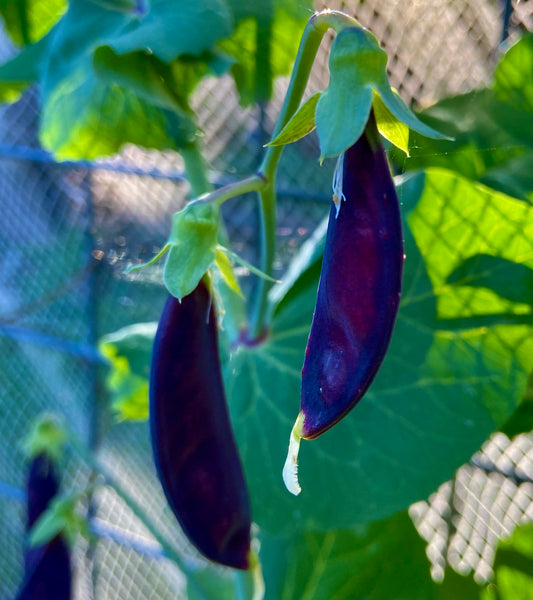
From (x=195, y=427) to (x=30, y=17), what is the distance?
0.42 m

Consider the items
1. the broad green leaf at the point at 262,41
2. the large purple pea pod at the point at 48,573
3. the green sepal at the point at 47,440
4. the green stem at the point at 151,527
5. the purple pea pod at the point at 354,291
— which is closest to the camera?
the purple pea pod at the point at 354,291

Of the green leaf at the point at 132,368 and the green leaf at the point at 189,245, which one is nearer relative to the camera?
the green leaf at the point at 189,245

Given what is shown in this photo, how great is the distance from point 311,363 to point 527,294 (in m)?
0.18

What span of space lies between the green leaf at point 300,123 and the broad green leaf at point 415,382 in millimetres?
117

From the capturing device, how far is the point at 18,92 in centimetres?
57

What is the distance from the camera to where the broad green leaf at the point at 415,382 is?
343mm

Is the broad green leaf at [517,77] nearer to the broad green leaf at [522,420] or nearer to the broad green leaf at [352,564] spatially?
the broad green leaf at [522,420]

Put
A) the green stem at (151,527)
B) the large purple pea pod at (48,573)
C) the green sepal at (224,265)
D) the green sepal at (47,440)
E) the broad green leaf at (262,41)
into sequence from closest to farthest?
1. the green sepal at (224,265)
2. the broad green leaf at (262,41)
3. the green stem at (151,527)
4. the large purple pea pod at (48,573)
5. the green sepal at (47,440)

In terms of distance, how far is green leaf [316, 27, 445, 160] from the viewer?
205 millimetres

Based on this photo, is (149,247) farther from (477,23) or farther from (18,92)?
Answer: (477,23)

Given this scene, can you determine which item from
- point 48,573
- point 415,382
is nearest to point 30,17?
point 415,382

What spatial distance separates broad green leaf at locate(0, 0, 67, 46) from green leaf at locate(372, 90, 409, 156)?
15.4 inches

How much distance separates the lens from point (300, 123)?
236 millimetres

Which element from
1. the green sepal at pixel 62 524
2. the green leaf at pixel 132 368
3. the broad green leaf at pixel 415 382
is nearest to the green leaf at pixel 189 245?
the broad green leaf at pixel 415 382
